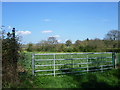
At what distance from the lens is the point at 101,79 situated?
7.33 meters

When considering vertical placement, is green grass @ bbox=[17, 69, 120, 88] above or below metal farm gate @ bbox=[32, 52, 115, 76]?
below

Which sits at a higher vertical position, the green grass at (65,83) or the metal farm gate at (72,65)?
the metal farm gate at (72,65)

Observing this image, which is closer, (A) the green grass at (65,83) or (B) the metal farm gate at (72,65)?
(A) the green grass at (65,83)

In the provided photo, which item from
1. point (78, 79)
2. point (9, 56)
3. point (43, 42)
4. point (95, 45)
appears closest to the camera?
point (9, 56)

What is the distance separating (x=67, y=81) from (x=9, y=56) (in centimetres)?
294

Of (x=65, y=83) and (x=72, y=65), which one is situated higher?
(x=72, y=65)

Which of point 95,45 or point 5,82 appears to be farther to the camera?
point 95,45

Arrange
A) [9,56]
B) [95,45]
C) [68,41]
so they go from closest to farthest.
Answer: [9,56] → [95,45] → [68,41]

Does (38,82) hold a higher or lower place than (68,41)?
lower

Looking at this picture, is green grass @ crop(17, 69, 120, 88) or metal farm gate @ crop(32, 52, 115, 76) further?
metal farm gate @ crop(32, 52, 115, 76)

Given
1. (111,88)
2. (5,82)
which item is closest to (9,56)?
(5,82)

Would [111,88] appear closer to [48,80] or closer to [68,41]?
[48,80]

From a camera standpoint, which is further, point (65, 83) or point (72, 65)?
point (72, 65)

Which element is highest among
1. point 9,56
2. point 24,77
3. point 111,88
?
point 9,56
